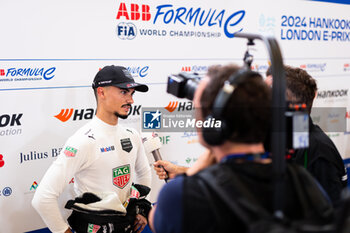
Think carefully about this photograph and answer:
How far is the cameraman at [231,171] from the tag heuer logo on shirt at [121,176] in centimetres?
102

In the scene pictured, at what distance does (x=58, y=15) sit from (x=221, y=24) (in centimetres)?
123

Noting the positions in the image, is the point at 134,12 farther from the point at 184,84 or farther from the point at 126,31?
the point at 184,84

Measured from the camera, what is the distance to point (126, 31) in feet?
7.76

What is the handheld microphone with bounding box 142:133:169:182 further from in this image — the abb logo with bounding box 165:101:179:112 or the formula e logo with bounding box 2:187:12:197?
the formula e logo with bounding box 2:187:12:197

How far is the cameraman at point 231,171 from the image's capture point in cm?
90

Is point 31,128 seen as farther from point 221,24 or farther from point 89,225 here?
point 221,24

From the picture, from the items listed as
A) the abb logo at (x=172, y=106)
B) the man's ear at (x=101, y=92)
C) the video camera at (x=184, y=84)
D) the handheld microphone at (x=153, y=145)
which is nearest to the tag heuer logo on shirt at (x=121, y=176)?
the handheld microphone at (x=153, y=145)

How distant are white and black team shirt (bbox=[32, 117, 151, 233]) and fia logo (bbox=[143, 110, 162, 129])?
386mm

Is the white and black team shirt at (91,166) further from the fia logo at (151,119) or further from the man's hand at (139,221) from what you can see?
the fia logo at (151,119)

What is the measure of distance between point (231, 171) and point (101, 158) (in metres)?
1.13

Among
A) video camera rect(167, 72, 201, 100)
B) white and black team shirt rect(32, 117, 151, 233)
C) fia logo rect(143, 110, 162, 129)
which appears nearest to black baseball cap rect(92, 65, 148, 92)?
white and black team shirt rect(32, 117, 151, 233)

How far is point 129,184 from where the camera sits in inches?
81.9

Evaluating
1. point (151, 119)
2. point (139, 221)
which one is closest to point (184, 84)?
point (139, 221)

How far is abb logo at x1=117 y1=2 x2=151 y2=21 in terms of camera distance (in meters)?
2.32
